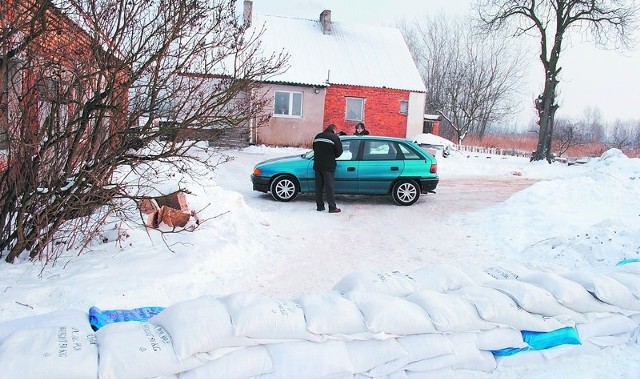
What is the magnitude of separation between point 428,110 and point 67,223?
4202cm

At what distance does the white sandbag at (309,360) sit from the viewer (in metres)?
3.00

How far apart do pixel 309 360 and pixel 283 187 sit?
794 cm

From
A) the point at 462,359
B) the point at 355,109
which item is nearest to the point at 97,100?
the point at 462,359

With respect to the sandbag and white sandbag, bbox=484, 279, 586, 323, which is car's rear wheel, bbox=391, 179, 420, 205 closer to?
white sandbag, bbox=484, 279, 586, 323

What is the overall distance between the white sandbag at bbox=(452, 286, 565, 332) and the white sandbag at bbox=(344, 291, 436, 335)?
46cm

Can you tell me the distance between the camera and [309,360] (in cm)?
305

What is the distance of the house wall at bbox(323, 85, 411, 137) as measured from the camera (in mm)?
25719

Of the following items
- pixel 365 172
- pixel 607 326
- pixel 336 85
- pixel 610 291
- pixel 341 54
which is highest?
pixel 341 54

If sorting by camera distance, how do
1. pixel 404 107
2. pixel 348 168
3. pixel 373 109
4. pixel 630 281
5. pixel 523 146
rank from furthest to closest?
1. pixel 523 146
2. pixel 404 107
3. pixel 373 109
4. pixel 348 168
5. pixel 630 281

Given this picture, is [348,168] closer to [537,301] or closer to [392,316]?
[537,301]

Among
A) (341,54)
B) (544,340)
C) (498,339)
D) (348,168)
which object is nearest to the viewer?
(498,339)

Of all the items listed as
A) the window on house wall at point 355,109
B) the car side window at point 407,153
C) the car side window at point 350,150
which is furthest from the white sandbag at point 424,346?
the window on house wall at point 355,109

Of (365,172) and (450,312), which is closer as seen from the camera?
(450,312)

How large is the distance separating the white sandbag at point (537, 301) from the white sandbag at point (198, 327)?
2.06m
